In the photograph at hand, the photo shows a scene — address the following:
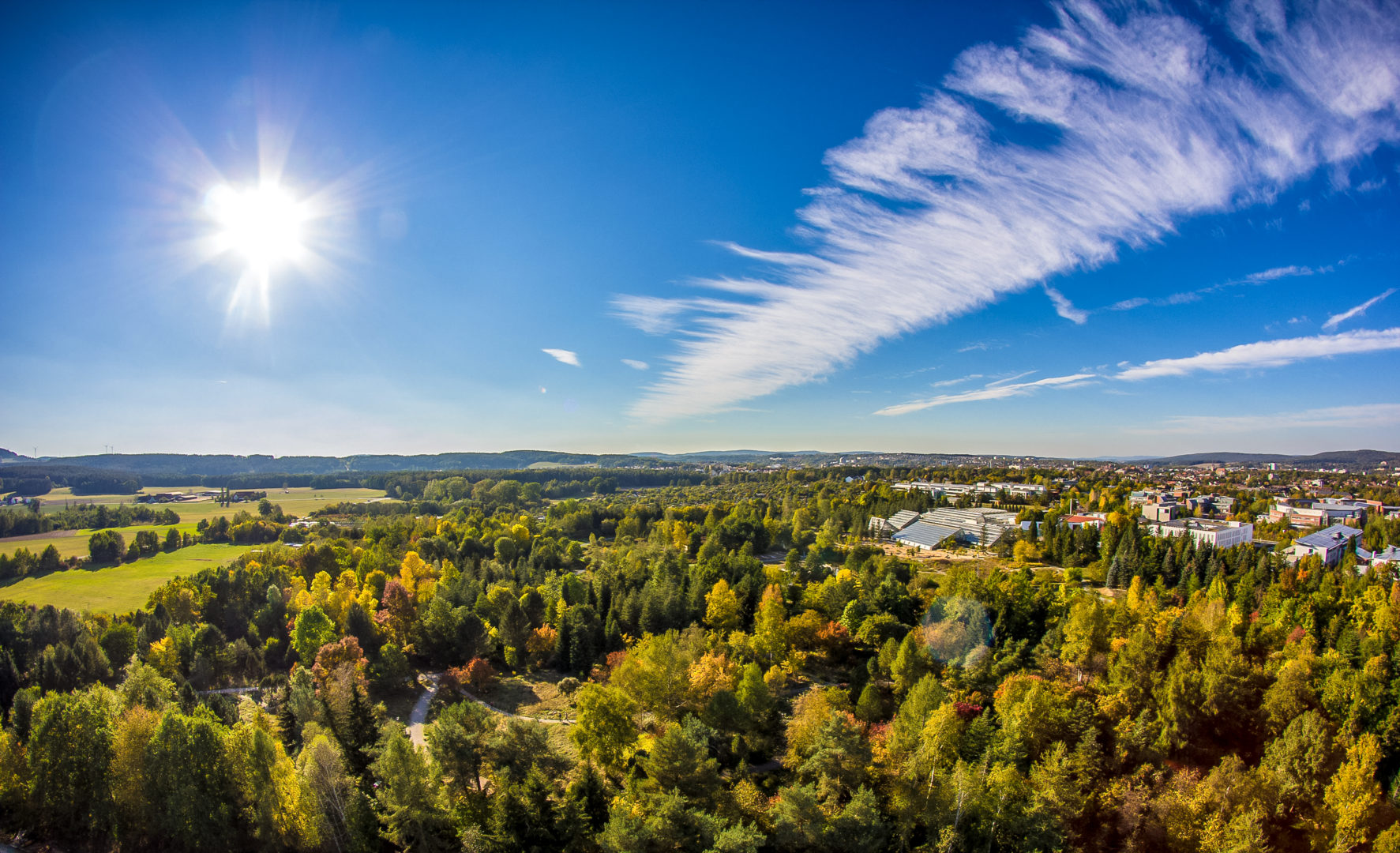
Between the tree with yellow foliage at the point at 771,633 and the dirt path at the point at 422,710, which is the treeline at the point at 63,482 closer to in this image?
the dirt path at the point at 422,710

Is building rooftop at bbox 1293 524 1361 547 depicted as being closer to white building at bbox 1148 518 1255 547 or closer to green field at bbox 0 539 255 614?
white building at bbox 1148 518 1255 547

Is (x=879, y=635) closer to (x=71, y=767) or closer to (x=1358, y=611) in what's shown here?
(x=1358, y=611)

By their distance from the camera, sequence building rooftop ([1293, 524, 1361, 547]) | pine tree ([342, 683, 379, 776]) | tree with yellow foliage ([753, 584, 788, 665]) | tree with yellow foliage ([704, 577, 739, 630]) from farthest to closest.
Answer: building rooftop ([1293, 524, 1361, 547]) < tree with yellow foliage ([704, 577, 739, 630]) < tree with yellow foliage ([753, 584, 788, 665]) < pine tree ([342, 683, 379, 776])

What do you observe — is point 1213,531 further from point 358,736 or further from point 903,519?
point 358,736

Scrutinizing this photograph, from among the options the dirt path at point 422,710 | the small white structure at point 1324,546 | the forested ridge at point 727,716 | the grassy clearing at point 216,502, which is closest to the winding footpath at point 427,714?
the dirt path at point 422,710

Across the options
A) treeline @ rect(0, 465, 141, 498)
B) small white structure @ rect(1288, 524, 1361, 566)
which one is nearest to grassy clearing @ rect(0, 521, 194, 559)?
treeline @ rect(0, 465, 141, 498)
